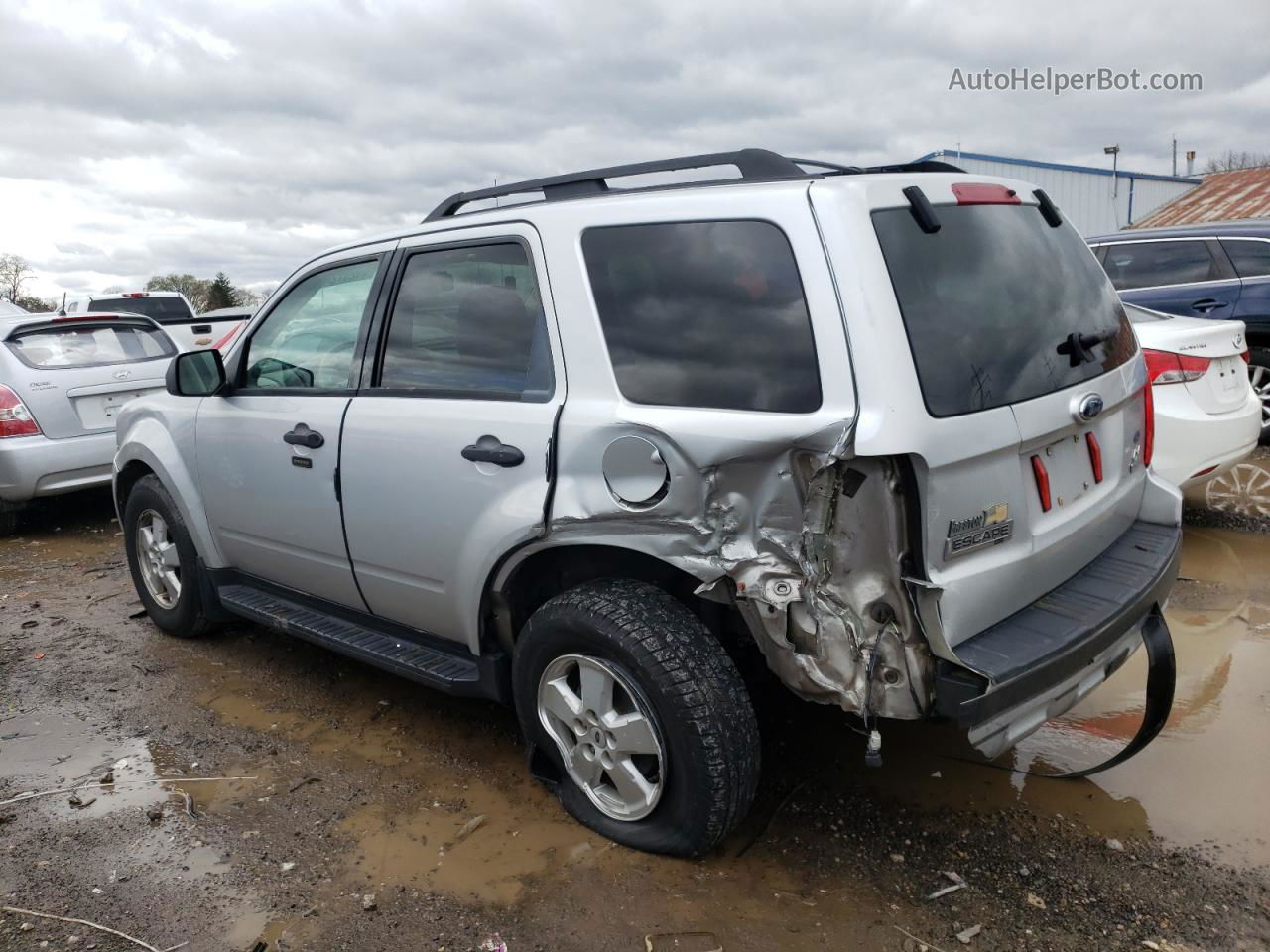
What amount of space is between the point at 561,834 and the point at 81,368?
19.9 ft

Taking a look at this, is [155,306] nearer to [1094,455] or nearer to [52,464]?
[52,464]

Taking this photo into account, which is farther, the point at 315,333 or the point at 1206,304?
the point at 1206,304

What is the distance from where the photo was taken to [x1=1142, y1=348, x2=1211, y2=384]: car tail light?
521 centimetres

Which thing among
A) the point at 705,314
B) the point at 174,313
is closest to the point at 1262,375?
the point at 705,314

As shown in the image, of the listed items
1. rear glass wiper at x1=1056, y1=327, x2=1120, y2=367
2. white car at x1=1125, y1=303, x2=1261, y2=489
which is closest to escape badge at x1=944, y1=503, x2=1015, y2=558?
rear glass wiper at x1=1056, y1=327, x2=1120, y2=367

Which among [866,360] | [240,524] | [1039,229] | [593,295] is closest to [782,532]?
[866,360]

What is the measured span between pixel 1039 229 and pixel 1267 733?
2.05 metres

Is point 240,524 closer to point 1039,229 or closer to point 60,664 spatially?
point 60,664

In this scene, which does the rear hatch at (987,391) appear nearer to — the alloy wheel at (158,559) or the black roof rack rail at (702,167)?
the black roof rack rail at (702,167)

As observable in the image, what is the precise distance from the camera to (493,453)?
296cm

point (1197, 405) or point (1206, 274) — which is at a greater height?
point (1206, 274)

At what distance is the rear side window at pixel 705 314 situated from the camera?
246 centimetres

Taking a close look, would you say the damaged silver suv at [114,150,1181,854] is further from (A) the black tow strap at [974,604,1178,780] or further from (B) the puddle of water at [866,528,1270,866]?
(B) the puddle of water at [866,528,1270,866]

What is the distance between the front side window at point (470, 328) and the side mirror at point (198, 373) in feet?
3.40
